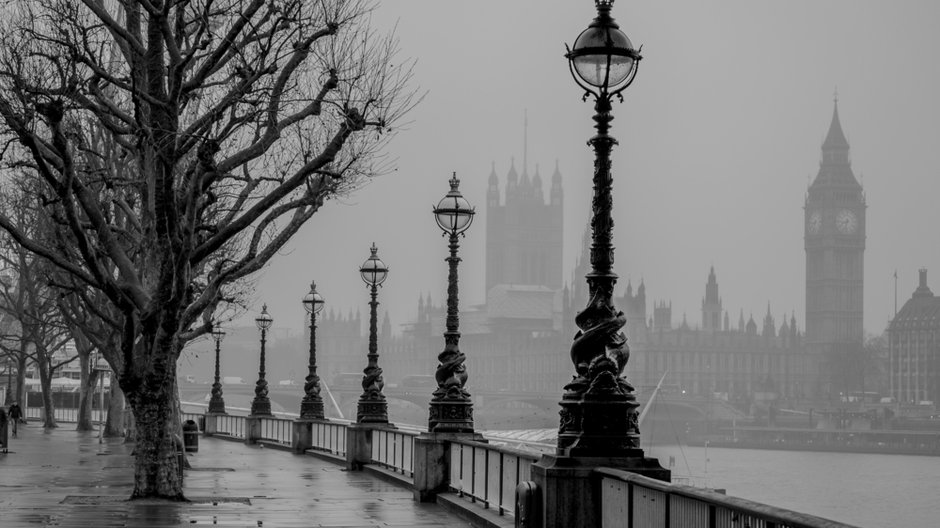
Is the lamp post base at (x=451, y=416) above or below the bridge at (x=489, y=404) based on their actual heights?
above

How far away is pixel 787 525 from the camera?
27.3ft

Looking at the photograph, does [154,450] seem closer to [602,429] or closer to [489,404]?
[602,429]

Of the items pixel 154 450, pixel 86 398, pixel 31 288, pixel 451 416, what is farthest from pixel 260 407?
pixel 154 450

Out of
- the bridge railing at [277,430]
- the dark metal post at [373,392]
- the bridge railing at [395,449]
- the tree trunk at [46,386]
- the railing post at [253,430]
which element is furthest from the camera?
the tree trunk at [46,386]

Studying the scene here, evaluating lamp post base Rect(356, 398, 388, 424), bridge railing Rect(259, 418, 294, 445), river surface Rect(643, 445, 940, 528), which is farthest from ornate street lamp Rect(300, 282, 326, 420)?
river surface Rect(643, 445, 940, 528)

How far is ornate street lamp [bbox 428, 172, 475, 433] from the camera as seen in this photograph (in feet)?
75.7

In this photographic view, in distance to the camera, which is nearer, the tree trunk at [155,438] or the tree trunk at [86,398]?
the tree trunk at [155,438]

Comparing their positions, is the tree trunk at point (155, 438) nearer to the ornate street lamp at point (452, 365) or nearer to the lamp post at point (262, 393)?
the ornate street lamp at point (452, 365)

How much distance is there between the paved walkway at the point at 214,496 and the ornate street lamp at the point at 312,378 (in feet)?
15.2

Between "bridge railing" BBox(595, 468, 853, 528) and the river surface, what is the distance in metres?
55.7

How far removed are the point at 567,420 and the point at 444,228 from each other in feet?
35.2

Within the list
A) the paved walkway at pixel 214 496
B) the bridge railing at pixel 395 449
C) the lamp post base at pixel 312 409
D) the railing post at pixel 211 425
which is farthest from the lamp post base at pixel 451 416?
the railing post at pixel 211 425

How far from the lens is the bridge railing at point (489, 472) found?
1728 centimetres

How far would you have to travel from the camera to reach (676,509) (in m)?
10.8
